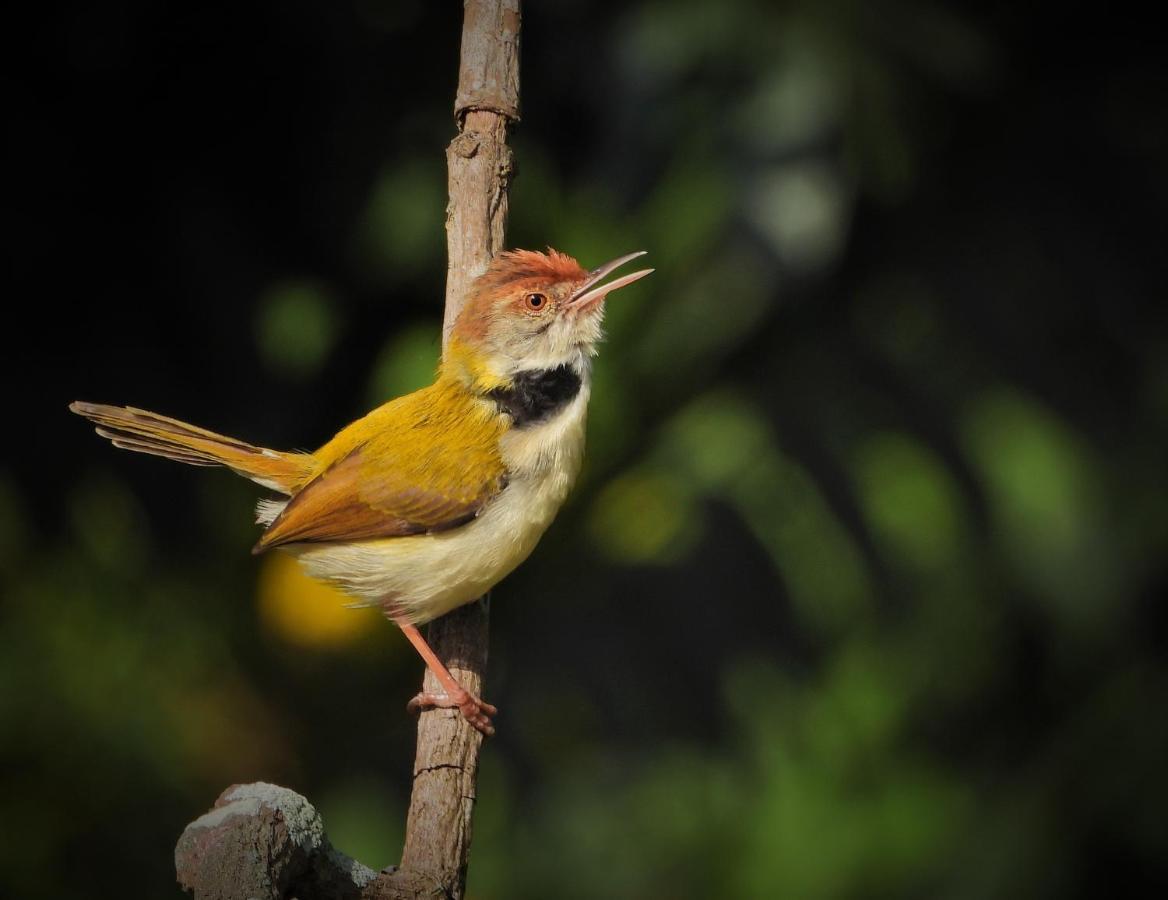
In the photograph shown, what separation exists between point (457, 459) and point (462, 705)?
502 mm

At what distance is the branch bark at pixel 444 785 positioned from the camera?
5.77 feet

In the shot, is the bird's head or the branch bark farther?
the bird's head

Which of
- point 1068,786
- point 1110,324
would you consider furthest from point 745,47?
point 1068,786

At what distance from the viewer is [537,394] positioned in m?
2.88

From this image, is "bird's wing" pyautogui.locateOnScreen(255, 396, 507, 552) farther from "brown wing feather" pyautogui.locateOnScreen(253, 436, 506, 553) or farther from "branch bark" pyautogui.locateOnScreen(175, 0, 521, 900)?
"branch bark" pyautogui.locateOnScreen(175, 0, 521, 900)

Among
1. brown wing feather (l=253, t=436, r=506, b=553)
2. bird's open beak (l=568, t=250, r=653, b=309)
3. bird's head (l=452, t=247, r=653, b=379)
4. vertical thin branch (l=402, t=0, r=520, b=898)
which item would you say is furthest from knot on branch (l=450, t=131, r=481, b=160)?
brown wing feather (l=253, t=436, r=506, b=553)

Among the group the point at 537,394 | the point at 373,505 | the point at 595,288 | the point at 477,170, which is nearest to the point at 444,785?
the point at 373,505

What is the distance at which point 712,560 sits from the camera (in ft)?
12.2

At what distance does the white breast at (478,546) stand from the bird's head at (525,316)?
0.13 metres

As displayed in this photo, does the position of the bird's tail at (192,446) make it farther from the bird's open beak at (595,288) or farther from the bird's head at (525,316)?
the bird's open beak at (595,288)

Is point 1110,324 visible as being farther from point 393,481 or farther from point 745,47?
point 393,481

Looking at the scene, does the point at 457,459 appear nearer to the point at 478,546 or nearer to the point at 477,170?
the point at 478,546

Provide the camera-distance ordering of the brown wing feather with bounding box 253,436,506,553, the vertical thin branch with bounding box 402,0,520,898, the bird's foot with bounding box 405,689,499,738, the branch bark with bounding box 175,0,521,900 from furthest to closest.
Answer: the vertical thin branch with bounding box 402,0,520,898, the brown wing feather with bounding box 253,436,506,553, the bird's foot with bounding box 405,689,499,738, the branch bark with bounding box 175,0,521,900

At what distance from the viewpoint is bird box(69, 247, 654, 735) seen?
2.78 meters
